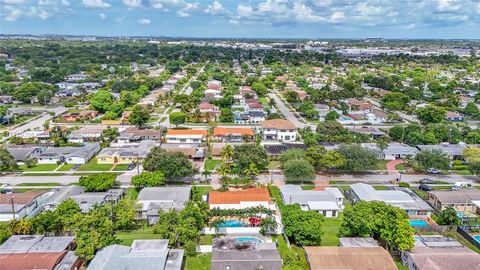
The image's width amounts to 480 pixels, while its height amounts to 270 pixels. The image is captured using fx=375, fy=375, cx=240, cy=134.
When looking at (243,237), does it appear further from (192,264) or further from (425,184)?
(425,184)

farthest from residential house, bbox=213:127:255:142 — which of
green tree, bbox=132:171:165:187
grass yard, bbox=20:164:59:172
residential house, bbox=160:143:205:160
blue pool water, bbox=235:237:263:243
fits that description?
blue pool water, bbox=235:237:263:243

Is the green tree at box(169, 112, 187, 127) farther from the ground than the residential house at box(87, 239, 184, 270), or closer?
farther from the ground

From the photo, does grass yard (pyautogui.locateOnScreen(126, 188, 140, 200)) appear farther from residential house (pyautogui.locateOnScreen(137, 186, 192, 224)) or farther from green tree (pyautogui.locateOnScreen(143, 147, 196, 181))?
green tree (pyautogui.locateOnScreen(143, 147, 196, 181))

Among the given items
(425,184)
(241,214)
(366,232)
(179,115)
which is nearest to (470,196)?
(425,184)

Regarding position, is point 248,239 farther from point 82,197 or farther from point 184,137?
point 184,137

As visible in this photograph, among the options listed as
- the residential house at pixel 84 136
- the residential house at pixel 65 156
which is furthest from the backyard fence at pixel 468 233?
the residential house at pixel 84 136

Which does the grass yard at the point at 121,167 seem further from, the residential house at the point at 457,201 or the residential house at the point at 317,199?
the residential house at the point at 457,201
